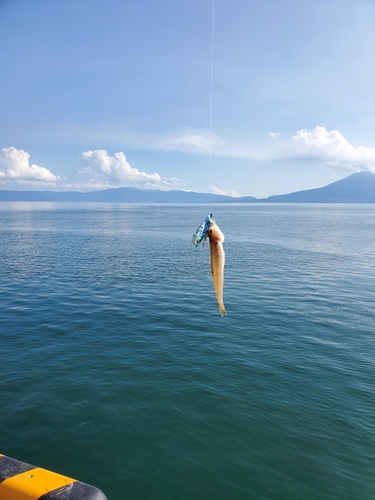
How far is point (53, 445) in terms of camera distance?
1493 centimetres

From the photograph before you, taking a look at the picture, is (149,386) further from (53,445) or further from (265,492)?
(265,492)

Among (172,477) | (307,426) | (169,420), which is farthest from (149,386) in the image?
(307,426)

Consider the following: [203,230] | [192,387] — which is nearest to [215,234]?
[203,230]

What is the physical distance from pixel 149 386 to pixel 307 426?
26.6 feet

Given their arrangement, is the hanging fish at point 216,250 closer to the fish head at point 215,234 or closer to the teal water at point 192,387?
the fish head at point 215,234

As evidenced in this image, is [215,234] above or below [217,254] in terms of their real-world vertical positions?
above

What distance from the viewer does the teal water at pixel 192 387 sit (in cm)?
1381

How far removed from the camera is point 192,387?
63.9 ft

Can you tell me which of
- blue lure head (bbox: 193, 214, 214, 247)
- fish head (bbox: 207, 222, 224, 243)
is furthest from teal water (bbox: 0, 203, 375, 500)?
fish head (bbox: 207, 222, 224, 243)

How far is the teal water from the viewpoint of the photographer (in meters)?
13.8

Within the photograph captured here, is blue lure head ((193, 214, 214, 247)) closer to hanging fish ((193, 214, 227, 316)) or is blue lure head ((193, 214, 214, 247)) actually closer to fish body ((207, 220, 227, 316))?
hanging fish ((193, 214, 227, 316))

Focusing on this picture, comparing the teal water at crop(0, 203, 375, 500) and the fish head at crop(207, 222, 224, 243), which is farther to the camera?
the teal water at crop(0, 203, 375, 500)

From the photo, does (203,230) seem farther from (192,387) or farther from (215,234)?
(192,387)

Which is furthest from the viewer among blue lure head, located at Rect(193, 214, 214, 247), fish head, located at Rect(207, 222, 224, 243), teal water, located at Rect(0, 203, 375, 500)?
teal water, located at Rect(0, 203, 375, 500)
